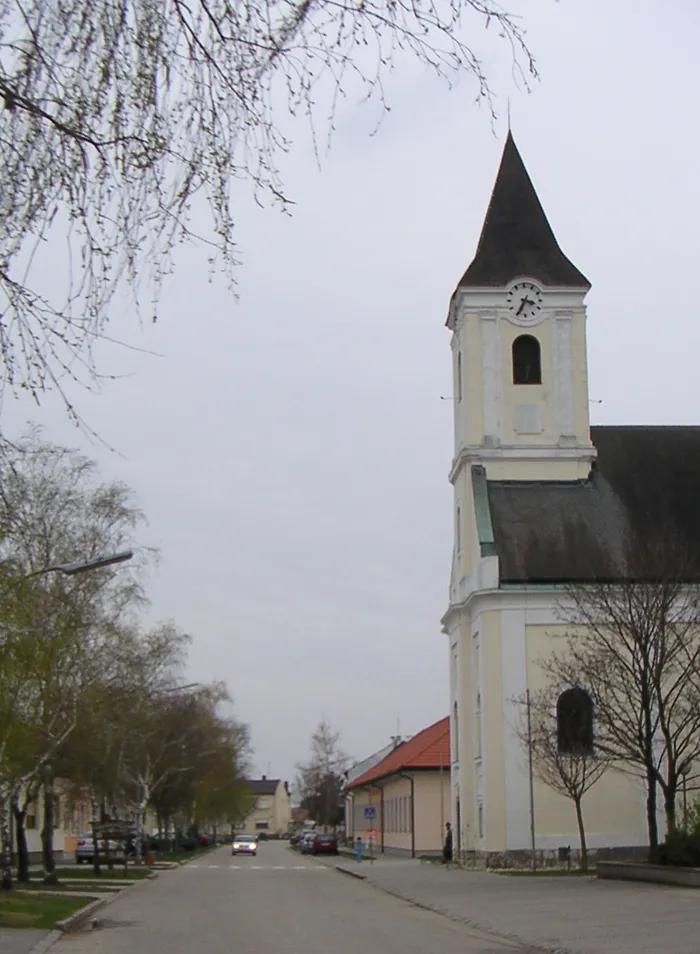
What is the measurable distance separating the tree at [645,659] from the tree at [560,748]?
225cm

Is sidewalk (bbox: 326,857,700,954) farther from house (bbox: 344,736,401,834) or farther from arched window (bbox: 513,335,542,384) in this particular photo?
house (bbox: 344,736,401,834)

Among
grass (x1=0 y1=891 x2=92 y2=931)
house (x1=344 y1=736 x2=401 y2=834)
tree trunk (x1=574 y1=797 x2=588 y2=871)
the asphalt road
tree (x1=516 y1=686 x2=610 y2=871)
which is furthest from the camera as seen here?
house (x1=344 y1=736 x2=401 y2=834)

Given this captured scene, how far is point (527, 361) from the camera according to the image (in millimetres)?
52031

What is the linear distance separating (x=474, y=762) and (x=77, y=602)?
684 inches

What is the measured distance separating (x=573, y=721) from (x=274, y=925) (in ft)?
78.9

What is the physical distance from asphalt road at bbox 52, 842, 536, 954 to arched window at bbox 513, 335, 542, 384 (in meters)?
21.4

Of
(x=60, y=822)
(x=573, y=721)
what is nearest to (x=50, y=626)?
(x=573, y=721)

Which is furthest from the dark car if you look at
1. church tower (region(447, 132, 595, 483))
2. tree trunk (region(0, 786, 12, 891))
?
tree trunk (region(0, 786, 12, 891))

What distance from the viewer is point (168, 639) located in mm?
54156

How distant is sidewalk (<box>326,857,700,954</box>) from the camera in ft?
59.5

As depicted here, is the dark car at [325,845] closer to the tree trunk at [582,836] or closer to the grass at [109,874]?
the grass at [109,874]

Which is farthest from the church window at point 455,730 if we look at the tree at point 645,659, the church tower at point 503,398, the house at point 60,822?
the house at point 60,822

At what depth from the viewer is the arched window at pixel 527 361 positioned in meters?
51.8

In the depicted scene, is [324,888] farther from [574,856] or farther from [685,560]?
[685,560]
